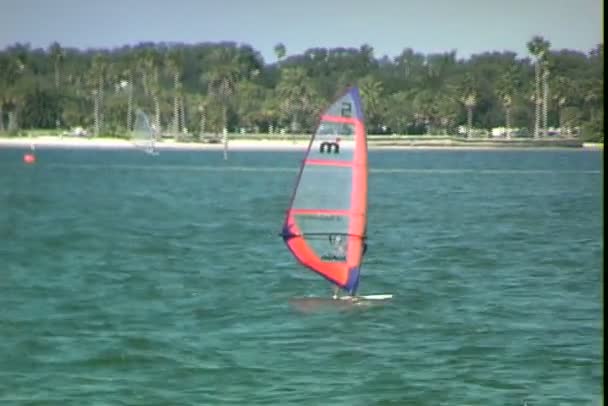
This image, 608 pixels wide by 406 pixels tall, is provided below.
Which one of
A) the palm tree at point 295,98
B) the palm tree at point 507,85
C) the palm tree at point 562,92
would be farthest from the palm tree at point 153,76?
the palm tree at point 562,92

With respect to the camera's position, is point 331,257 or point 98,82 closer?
point 331,257

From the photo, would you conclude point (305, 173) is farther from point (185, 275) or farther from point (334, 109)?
point (185, 275)

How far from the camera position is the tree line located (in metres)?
172

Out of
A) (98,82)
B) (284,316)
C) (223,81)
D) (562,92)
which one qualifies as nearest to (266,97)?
(223,81)

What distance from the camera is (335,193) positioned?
850 inches

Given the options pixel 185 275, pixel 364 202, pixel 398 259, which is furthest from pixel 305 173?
pixel 398 259

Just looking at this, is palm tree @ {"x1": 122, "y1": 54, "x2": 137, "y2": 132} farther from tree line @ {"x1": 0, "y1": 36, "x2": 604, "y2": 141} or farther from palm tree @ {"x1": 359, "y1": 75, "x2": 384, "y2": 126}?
palm tree @ {"x1": 359, "y1": 75, "x2": 384, "y2": 126}

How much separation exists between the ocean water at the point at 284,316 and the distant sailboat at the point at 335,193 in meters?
1.06

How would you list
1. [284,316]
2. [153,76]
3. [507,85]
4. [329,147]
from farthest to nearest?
[153,76] < [507,85] < [284,316] < [329,147]

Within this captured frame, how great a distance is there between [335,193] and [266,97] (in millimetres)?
160524

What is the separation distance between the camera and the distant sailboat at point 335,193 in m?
21.5

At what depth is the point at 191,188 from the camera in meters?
83.1

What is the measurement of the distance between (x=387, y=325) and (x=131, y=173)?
9041 centimetres

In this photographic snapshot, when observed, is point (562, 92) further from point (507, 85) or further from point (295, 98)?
point (295, 98)
